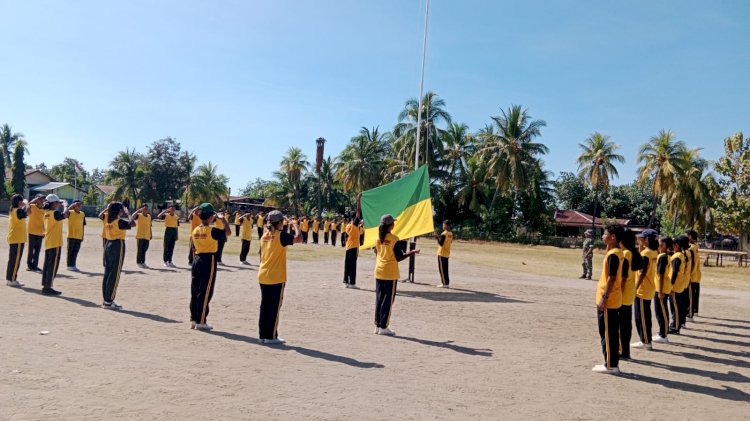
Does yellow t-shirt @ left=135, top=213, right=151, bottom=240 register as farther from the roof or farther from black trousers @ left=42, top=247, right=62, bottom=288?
the roof

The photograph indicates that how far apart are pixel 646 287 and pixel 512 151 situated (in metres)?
47.7

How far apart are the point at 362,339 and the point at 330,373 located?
2117 mm

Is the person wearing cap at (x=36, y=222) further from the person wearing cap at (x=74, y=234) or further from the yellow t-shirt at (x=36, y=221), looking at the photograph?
Result: the person wearing cap at (x=74, y=234)

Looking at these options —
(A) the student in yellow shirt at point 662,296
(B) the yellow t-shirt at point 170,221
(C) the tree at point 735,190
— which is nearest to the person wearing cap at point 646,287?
(A) the student in yellow shirt at point 662,296

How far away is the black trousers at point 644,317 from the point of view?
8836 millimetres

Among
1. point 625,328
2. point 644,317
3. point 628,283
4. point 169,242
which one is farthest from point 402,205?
point 169,242

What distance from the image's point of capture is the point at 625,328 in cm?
785

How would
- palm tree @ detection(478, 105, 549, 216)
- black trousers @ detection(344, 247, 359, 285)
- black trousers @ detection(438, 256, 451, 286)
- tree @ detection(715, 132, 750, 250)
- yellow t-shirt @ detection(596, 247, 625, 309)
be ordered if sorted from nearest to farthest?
1. yellow t-shirt @ detection(596, 247, 625, 309)
2. black trousers @ detection(344, 247, 359, 285)
3. black trousers @ detection(438, 256, 451, 286)
4. tree @ detection(715, 132, 750, 250)
5. palm tree @ detection(478, 105, 549, 216)

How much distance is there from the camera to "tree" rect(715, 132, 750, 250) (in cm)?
3872

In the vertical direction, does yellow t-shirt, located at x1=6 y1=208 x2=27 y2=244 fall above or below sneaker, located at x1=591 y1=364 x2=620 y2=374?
above

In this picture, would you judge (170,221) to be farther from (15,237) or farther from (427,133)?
(427,133)

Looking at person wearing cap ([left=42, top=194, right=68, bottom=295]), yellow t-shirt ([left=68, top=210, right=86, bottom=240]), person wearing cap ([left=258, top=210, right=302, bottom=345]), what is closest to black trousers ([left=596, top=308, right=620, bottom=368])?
person wearing cap ([left=258, top=210, right=302, bottom=345])

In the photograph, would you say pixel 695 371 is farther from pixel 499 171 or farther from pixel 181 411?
pixel 499 171

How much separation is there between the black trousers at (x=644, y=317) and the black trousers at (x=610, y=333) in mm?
1944
